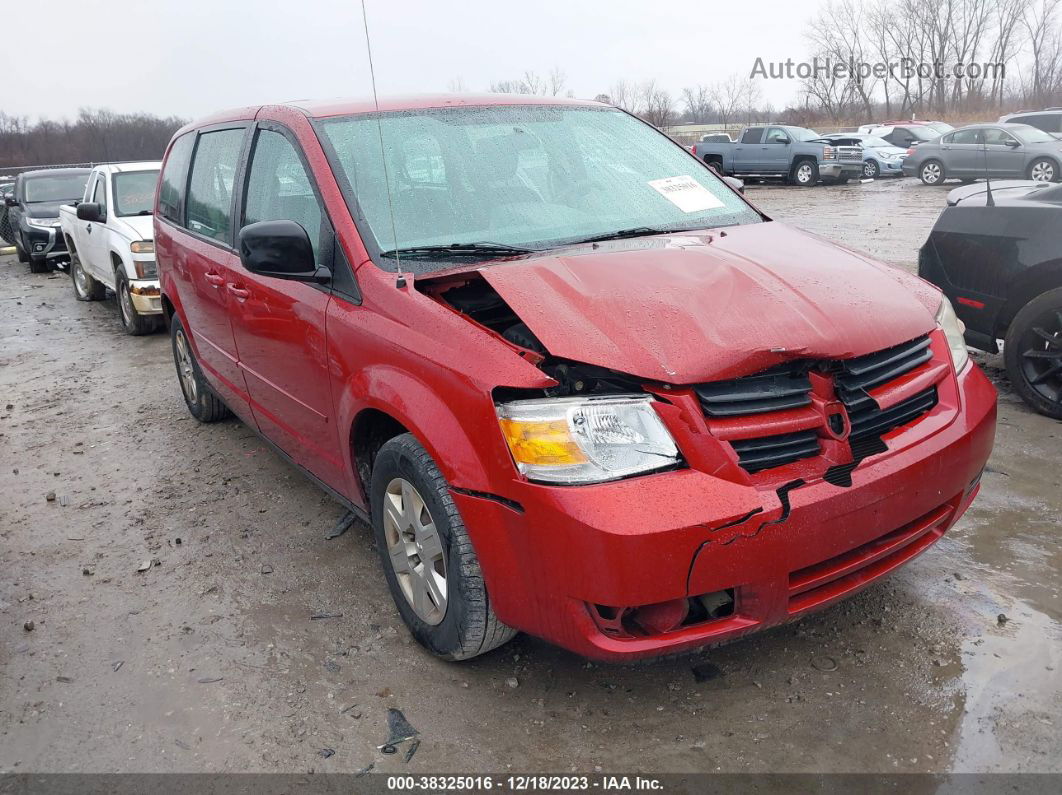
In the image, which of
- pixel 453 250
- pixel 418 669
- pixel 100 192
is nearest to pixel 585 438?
pixel 453 250

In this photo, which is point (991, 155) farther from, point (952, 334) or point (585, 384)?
point (585, 384)

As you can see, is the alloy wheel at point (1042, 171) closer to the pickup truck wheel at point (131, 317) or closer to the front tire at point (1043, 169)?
the front tire at point (1043, 169)

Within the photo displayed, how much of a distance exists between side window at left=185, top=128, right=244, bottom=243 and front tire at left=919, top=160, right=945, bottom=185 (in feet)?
66.6

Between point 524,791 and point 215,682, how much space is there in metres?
1.13

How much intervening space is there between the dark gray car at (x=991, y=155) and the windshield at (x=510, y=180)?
1476cm

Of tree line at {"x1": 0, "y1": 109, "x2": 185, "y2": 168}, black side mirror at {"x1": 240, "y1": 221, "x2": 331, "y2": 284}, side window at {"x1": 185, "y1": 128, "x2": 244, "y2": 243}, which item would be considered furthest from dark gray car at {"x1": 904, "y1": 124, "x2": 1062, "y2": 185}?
tree line at {"x1": 0, "y1": 109, "x2": 185, "y2": 168}

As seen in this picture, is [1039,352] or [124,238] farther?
[124,238]

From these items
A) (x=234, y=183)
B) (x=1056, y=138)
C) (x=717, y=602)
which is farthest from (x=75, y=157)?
(x=717, y=602)

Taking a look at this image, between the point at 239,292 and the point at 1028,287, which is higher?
the point at 239,292

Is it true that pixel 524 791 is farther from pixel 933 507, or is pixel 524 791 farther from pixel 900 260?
pixel 900 260

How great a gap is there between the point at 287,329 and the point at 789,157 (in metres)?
21.9

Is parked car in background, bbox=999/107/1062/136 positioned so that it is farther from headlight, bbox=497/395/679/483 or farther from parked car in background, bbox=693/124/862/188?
headlight, bbox=497/395/679/483

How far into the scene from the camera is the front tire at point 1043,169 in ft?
55.2

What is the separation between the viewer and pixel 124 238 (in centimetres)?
809
